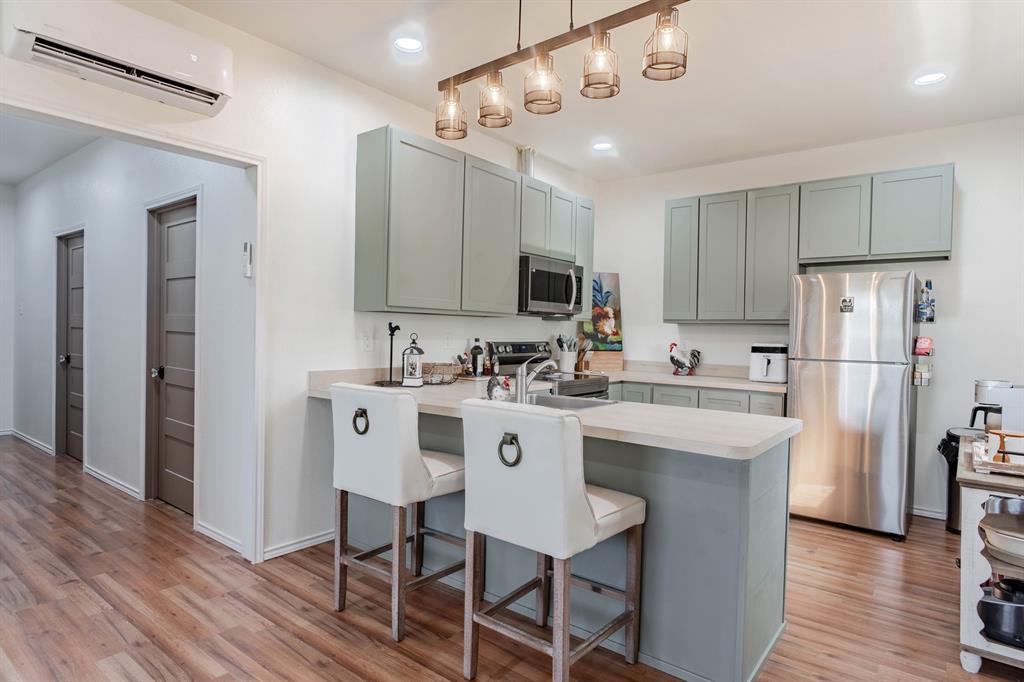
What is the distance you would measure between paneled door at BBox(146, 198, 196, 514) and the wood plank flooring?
1.42 feet

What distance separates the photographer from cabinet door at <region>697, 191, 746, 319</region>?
14.9 feet

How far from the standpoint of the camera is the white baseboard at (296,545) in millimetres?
3088

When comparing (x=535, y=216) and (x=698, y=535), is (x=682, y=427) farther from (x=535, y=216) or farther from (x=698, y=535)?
(x=535, y=216)

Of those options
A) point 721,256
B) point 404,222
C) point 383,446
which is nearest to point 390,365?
point 404,222

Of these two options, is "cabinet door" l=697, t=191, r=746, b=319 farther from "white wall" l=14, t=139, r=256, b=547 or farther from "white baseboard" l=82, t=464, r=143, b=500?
"white baseboard" l=82, t=464, r=143, b=500

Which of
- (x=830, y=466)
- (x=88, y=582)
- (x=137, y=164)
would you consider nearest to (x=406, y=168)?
(x=137, y=164)

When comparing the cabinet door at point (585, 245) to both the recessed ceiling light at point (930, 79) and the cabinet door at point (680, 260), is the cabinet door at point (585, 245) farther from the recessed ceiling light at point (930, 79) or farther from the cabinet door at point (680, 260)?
the recessed ceiling light at point (930, 79)

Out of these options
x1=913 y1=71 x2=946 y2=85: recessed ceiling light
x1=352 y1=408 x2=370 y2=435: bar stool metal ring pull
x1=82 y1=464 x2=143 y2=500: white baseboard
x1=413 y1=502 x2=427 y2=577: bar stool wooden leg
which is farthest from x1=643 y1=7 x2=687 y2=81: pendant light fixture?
x1=82 y1=464 x2=143 y2=500: white baseboard

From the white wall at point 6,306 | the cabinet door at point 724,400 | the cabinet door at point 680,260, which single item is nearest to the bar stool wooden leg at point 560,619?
the cabinet door at point 724,400

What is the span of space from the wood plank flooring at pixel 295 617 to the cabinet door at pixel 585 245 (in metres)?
2.40

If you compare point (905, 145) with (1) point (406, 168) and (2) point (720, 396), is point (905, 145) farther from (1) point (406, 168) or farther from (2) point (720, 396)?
(1) point (406, 168)

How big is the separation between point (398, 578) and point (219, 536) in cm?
157

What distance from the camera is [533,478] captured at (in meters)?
1.84

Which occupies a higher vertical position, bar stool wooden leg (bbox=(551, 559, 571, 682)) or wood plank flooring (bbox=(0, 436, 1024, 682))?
bar stool wooden leg (bbox=(551, 559, 571, 682))
